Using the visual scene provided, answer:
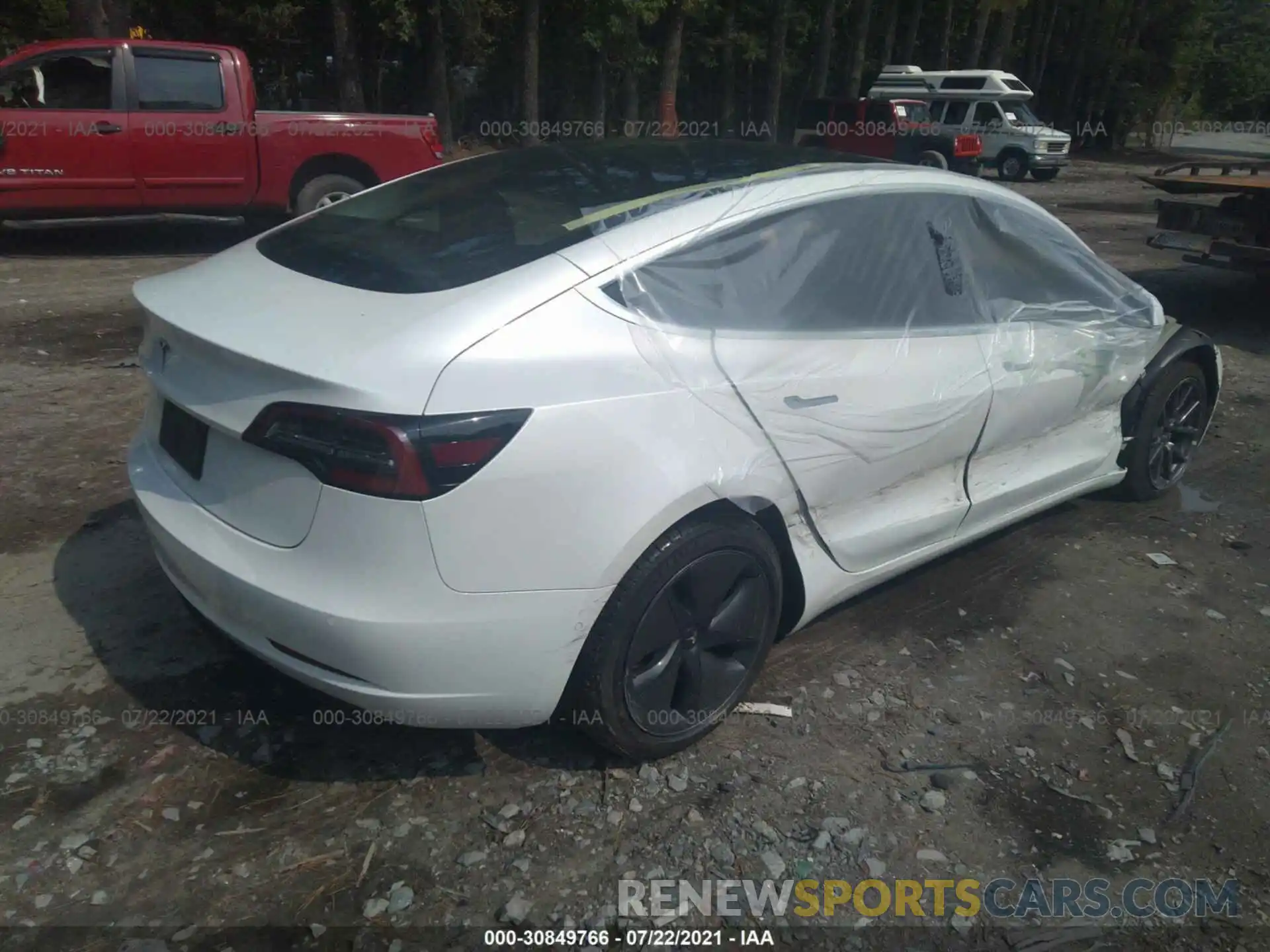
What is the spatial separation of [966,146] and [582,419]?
72.7ft

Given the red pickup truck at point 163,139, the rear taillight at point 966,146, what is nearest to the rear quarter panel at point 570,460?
the red pickup truck at point 163,139

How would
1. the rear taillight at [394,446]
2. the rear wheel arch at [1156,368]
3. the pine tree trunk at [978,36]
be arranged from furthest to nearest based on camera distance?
the pine tree trunk at [978,36] → the rear wheel arch at [1156,368] → the rear taillight at [394,446]

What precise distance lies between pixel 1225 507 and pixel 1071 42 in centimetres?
4269

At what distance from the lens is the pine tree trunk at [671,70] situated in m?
26.2

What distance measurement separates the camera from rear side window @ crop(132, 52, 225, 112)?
383 inches

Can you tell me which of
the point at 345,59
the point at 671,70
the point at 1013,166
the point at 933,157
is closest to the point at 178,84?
the point at 345,59

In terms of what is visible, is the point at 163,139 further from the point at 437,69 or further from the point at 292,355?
the point at 437,69

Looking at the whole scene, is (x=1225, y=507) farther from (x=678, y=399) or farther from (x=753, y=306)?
(x=678, y=399)

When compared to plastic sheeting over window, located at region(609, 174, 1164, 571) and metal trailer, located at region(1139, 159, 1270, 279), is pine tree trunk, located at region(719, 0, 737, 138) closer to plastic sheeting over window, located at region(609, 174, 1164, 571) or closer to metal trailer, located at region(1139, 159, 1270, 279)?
metal trailer, located at region(1139, 159, 1270, 279)

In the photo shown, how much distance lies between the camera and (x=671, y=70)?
2642 centimetres

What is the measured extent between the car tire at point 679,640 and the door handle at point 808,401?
35 centimetres

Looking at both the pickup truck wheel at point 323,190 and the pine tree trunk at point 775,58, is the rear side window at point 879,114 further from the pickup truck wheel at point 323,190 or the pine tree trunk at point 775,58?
the pickup truck wheel at point 323,190

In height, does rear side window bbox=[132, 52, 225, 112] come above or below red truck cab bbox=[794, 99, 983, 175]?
above

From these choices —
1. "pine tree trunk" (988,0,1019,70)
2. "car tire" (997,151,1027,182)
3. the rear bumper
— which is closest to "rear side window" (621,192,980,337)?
the rear bumper
